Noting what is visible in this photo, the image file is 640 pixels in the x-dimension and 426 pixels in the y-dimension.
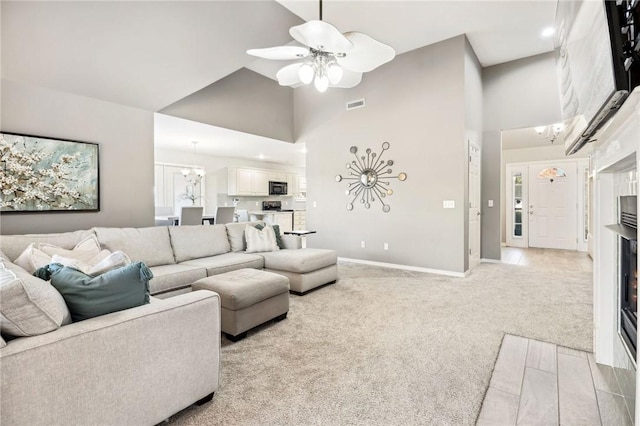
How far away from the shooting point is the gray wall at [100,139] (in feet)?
9.88

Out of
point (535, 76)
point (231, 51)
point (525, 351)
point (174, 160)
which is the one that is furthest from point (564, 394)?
point (174, 160)

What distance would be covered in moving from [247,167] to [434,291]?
655cm

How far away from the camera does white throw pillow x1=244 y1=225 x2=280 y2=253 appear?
13.5 ft

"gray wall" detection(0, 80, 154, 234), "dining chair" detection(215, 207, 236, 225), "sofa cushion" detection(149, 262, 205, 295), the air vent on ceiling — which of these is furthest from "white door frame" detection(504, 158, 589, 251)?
"gray wall" detection(0, 80, 154, 234)

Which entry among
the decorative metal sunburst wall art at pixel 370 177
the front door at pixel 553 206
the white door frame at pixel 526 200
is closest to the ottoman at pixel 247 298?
the decorative metal sunburst wall art at pixel 370 177

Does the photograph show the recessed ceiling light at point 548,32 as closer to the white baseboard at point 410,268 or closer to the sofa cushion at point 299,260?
the white baseboard at point 410,268

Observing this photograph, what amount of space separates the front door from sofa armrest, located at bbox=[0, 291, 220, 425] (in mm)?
8082

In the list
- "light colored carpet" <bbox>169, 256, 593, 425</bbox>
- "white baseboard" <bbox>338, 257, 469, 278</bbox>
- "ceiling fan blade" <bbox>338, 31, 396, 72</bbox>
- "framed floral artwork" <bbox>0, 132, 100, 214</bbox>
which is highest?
"ceiling fan blade" <bbox>338, 31, 396, 72</bbox>

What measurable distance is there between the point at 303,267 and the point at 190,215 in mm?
2626

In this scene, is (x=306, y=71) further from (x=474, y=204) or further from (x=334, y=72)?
(x=474, y=204)

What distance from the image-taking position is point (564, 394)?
178cm

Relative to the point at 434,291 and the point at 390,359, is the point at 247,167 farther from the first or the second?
the point at 390,359

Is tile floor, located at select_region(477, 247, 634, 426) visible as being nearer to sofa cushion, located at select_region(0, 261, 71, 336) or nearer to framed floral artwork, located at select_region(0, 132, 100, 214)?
sofa cushion, located at select_region(0, 261, 71, 336)

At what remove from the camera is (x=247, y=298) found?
2.50 m
